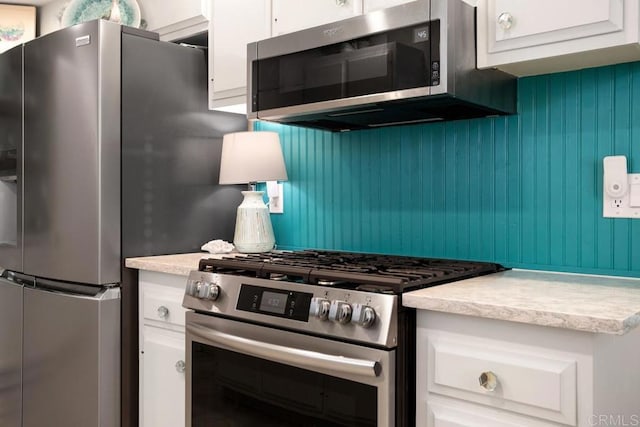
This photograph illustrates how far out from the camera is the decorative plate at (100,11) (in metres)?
2.48

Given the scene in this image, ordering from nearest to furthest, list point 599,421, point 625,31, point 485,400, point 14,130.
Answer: point 599,421 → point 485,400 → point 625,31 → point 14,130

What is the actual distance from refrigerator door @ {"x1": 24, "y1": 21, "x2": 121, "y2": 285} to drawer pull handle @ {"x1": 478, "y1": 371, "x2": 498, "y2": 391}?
53.9 inches

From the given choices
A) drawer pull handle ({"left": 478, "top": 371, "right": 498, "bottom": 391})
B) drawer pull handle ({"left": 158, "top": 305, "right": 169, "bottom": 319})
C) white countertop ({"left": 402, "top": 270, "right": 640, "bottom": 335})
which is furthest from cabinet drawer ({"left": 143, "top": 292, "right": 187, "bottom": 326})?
drawer pull handle ({"left": 478, "top": 371, "right": 498, "bottom": 391})

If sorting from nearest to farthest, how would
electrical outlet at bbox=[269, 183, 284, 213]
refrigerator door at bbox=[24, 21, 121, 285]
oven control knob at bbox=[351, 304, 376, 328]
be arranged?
1. oven control knob at bbox=[351, 304, 376, 328]
2. refrigerator door at bbox=[24, 21, 121, 285]
3. electrical outlet at bbox=[269, 183, 284, 213]

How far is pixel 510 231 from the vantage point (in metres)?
1.81

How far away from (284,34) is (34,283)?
1393 mm

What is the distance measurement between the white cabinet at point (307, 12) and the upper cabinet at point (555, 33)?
1.34ft

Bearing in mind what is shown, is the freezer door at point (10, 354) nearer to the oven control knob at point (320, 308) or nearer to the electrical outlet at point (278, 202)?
the electrical outlet at point (278, 202)

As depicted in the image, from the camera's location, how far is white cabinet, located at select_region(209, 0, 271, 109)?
207cm

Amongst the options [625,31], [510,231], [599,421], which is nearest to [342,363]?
[599,421]

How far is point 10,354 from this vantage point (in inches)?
95.7

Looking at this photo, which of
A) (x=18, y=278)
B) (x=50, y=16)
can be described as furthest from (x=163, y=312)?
(x=50, y=16)

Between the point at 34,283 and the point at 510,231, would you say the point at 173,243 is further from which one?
A: the point at 510,231

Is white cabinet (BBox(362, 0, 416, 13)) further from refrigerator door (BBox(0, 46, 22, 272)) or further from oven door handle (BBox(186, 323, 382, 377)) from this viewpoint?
refrigerator door (BBox(0, 46, 22, 272))
